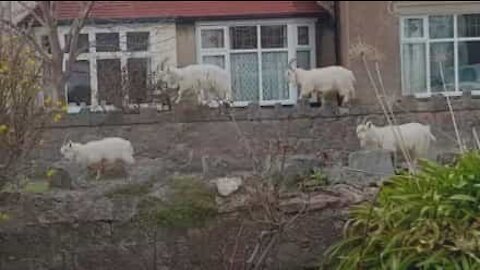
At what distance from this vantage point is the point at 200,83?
584 inches

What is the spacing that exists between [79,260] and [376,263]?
203cm

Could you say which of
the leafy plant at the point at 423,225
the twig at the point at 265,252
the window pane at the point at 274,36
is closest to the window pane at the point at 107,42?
the window pane at the point at 274,36

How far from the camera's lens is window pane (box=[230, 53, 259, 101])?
731 inches

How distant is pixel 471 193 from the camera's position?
5730mm

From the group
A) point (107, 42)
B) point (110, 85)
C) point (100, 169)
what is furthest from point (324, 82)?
point (100, 169)

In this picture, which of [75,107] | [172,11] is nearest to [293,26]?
[172,11]

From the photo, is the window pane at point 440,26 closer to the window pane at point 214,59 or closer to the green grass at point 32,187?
the window pane at point 214,59

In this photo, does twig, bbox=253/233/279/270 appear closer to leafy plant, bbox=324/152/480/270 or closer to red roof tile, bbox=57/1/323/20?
leafy plant, bbox=324/152/480/270

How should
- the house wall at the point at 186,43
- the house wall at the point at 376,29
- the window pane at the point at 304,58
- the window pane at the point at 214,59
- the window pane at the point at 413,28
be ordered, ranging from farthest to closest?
the window pane at the point at 304,58 → the house wall at the point at 186,43 → the window pane at the point at 214,59 → the window pane at the point at 413,28 → the house wall at the point at 376,29

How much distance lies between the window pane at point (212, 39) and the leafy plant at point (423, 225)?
64.5ft

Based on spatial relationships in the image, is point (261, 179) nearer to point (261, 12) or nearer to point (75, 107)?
point (75, 107)

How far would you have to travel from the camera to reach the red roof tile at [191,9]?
2583 centimetres

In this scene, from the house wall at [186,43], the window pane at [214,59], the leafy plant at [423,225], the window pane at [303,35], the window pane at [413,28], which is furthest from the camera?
the window pane at [303,35]

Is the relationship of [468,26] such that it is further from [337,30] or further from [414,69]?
[337,30]
